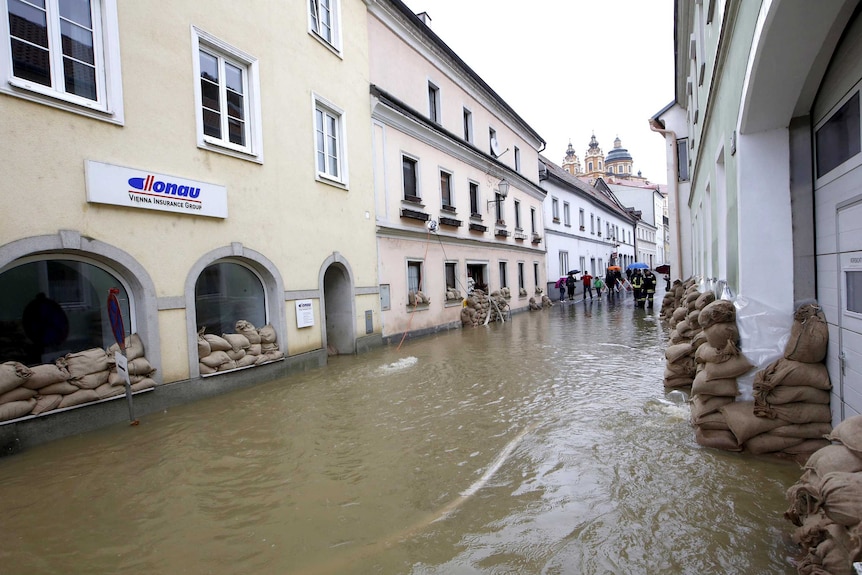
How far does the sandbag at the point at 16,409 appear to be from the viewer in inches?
187

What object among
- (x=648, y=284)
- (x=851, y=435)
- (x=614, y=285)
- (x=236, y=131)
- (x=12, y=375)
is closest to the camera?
(x=851, y=435)

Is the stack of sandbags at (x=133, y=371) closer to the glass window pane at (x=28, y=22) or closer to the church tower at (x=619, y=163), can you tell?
the glass window pane at (x=28, y=22)

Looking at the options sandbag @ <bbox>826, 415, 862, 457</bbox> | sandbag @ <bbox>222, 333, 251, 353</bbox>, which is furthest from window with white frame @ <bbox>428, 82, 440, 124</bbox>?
sandbag @ <bbox>826, 415, 862, 457</bbox>

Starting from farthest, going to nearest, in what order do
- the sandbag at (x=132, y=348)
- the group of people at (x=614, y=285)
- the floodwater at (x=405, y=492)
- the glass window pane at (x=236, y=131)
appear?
the group of people at (x=614, y=285) → the glass window pane at (x=236, y=131) → the sandbag at (x=132, y=348) → the floodwater at (x=405, y=492)

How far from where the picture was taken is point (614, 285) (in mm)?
30062

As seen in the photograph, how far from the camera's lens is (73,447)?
500 centimetres

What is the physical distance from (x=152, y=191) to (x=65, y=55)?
5.77ft

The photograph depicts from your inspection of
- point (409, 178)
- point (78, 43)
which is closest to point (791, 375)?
point (78, 43)

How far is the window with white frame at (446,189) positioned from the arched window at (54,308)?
437 inches

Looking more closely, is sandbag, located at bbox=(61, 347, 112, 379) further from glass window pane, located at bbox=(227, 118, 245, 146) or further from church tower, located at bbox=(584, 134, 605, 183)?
church tower, located at bbox=(584, 134, 605, 183)

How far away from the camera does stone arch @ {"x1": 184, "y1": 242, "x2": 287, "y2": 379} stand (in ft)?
22.5

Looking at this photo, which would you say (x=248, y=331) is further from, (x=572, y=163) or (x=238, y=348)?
(x=572, y=163)

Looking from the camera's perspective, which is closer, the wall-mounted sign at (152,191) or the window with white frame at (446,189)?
the wall-mounted sign at (152,191)

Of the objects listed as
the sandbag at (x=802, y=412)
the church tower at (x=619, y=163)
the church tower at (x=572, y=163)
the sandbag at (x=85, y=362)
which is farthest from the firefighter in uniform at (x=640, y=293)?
the church tower at (x=619, y=163)
